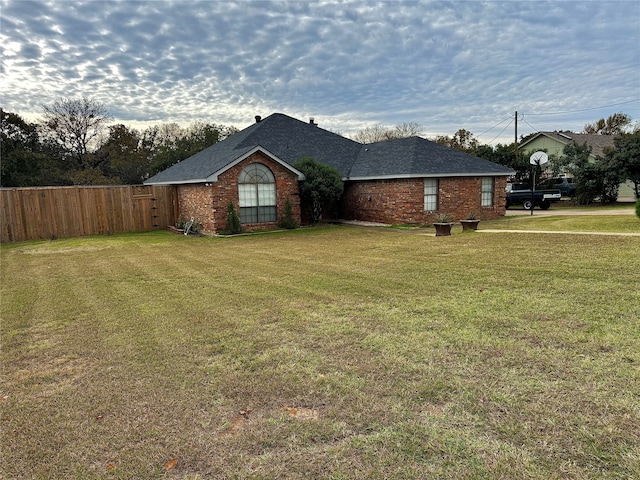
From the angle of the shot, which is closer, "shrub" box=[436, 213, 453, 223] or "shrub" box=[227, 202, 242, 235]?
"shrub" box=[436, 213, 453, 223]

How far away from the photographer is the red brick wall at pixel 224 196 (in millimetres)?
15914

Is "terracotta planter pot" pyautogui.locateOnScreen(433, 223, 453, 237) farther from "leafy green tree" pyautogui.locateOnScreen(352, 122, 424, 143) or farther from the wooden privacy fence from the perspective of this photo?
"leafy green tree" pyautogui.locateOnScreen(352, 122, 424, 143)

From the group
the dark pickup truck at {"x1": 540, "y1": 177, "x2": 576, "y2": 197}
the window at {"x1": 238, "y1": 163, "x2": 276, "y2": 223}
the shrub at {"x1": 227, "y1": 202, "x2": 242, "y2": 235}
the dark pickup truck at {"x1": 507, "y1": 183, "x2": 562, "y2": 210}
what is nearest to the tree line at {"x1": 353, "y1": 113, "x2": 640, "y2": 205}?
the dark pickup truck at {"x1": 540, "y1": 177, "x2": 576, "y2": 197}

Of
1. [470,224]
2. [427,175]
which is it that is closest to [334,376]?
[470,224]

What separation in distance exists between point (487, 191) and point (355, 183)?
681cm

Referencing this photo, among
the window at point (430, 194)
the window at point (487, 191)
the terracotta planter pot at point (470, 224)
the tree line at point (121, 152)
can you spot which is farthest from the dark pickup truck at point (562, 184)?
the terracotta planter pot at point (470, 224)

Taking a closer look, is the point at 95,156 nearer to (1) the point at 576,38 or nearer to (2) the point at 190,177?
(2) the point at 190,177

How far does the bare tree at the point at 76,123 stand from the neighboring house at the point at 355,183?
20.3m

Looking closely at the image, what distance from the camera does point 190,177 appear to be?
1766 centimetres

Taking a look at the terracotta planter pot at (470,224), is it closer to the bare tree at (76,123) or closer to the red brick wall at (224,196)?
the red brick wall at (224,196)

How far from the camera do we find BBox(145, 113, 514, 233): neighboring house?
16.4 metres

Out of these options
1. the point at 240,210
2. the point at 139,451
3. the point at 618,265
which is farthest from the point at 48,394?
the point at 240,210

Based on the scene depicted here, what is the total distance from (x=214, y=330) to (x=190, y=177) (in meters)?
14.3

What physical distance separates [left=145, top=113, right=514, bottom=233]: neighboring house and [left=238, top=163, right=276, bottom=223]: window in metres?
0.04
